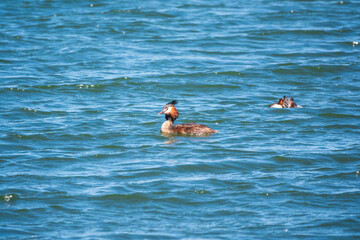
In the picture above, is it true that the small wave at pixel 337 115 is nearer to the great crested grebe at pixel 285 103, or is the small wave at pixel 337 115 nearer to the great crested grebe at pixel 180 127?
the great crested grebe at pixel 285 103

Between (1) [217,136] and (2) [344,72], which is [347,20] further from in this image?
(1) [217,136]

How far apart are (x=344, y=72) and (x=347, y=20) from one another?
8.29 metres

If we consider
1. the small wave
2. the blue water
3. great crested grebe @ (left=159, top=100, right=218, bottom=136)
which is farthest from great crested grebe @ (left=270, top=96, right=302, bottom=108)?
great crested grebe @ (left=159, top=100, right=218, bottom=136)

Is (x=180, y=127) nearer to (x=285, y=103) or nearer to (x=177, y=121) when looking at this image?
(x=177, y=121)

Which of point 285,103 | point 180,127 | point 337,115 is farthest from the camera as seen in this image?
point 285,103

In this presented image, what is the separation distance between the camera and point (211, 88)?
57.2 feet

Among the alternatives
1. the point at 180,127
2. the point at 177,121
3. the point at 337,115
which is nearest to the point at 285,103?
the point at 337,115

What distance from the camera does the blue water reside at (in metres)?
8.96

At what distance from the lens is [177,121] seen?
1466cm

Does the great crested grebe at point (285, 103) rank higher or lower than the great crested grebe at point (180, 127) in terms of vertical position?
higher

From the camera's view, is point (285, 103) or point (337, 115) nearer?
point (337, 115)

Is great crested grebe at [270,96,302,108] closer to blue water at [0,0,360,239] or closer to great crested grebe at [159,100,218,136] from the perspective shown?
blue water at [0,0,360,239]

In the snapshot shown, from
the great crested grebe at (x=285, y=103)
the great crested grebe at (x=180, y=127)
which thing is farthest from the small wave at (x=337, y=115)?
the great crested grebe at (x=180, y=127)

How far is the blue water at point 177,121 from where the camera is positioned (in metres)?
8.96
